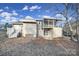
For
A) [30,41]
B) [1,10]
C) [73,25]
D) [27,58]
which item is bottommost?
[27,58]

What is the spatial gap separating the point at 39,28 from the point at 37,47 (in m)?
0.23

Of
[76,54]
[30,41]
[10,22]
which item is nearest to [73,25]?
[76,54]

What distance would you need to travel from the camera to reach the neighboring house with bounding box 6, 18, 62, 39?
272cm

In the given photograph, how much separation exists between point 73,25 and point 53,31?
0.24 meters

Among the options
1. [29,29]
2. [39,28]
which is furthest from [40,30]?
[29,29]

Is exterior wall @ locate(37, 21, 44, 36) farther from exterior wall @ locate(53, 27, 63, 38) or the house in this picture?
exterior wall @ locate(53, 27, 63, 38)

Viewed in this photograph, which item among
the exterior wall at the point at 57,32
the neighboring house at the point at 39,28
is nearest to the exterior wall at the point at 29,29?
the neighboring house at the point at 39,28

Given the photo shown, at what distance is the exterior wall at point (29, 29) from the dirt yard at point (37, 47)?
6 cm

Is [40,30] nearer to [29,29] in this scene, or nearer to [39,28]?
[39,28]

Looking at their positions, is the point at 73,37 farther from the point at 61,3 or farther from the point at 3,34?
the point at 3,34

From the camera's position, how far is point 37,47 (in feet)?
8.96

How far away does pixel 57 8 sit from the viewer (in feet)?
8.96

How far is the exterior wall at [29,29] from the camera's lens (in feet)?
8.97

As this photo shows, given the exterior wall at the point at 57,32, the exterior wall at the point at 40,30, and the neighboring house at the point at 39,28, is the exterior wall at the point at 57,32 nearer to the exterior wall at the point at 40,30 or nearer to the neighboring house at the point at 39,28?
the neighboring house at the point at 39,28
